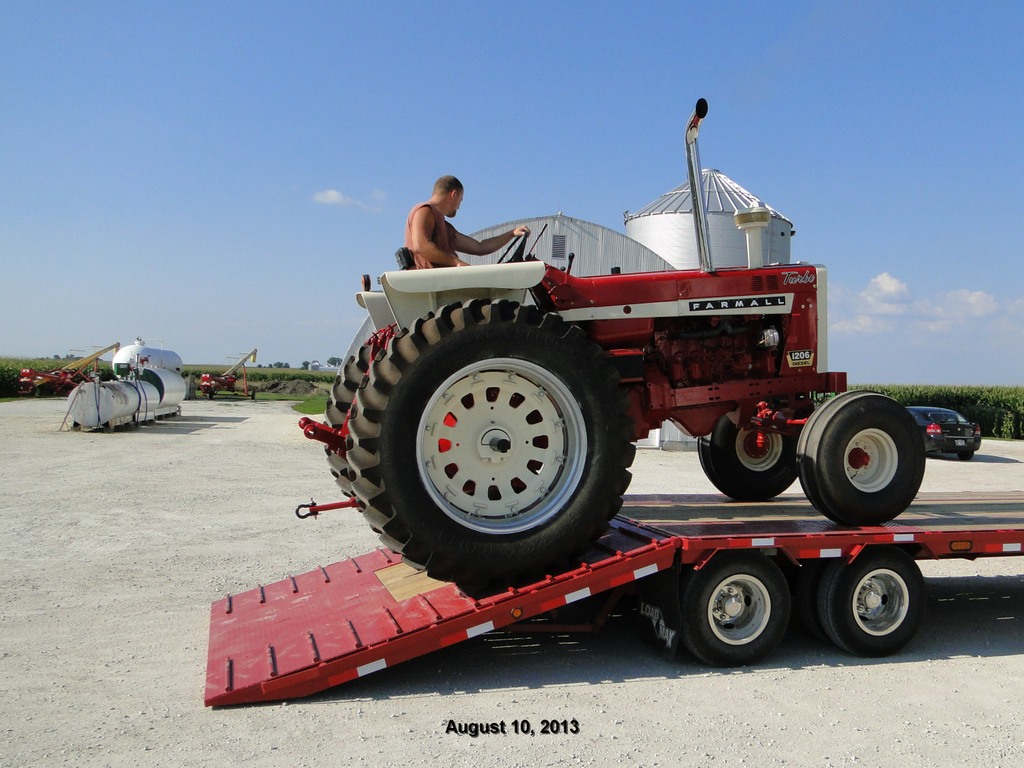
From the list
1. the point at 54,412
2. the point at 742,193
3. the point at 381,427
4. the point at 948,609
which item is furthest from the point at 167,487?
the point at 54,412

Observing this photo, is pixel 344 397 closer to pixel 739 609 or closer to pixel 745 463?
pixel 739 609

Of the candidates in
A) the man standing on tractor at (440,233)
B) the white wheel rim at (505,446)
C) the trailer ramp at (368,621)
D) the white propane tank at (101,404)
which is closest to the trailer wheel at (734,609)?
the trailer ramp at (368,621)

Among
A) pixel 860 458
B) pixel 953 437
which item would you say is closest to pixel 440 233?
pixel 860 458

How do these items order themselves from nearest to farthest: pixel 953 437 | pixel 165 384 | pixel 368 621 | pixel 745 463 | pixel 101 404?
pixel 368 621 < pixel 745 463 < pixel 953 437 < pixel 101 404 < pixel 165 384

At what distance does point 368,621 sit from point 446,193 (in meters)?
2.84

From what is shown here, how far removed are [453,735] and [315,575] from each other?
8.56ft

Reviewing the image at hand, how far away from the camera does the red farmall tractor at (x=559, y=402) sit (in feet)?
15.4

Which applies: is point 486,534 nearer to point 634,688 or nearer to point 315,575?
point 634,688

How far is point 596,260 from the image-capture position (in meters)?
21.1

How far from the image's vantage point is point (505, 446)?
16.5 ft

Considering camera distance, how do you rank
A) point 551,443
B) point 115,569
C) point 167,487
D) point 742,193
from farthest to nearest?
point 742,193, point 167,487, point 115,569, point 551,443

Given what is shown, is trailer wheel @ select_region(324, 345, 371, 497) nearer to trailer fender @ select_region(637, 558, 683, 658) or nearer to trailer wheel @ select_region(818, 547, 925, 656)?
trailer fender @ select_region(637, 558, 683, 658)

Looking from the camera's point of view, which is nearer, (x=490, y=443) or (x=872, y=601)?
(x=490, y=443)

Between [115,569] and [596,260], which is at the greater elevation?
[596,260]
